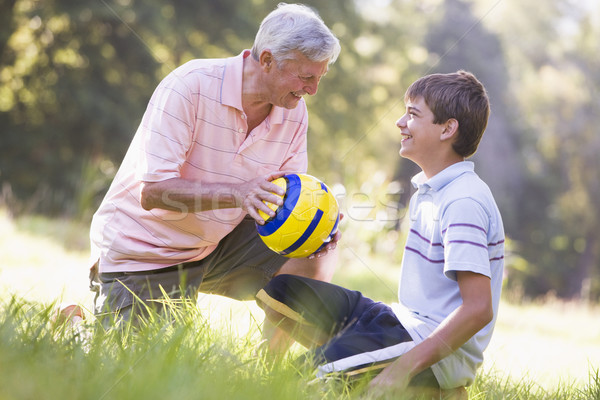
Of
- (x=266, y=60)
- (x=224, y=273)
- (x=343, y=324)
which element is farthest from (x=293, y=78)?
(x=343, y=324)

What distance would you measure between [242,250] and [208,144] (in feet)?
2.23

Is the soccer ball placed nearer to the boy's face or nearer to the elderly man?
the elderly man

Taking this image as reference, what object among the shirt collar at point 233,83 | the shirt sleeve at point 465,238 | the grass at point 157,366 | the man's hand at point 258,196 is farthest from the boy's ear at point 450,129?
the grass at point 157,366

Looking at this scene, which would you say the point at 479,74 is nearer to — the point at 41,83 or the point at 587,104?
the point at 587,104

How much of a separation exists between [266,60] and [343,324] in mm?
1508

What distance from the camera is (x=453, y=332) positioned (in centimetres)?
265

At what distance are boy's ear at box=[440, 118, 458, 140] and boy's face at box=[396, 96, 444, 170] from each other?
2cm

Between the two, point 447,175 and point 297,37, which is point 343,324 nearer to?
Answer: point 447,175

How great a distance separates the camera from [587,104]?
25.3 metres

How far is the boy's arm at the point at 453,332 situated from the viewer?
2648 mm

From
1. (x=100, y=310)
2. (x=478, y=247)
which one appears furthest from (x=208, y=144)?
(x=478, y=247)

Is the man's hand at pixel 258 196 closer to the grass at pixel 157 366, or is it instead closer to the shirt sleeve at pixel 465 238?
the grass at pixel 157 366

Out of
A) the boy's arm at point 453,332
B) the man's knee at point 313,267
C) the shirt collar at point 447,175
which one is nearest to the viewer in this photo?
the boy's arm at point 453,332

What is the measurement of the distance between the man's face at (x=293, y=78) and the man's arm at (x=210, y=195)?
587 millimetres
